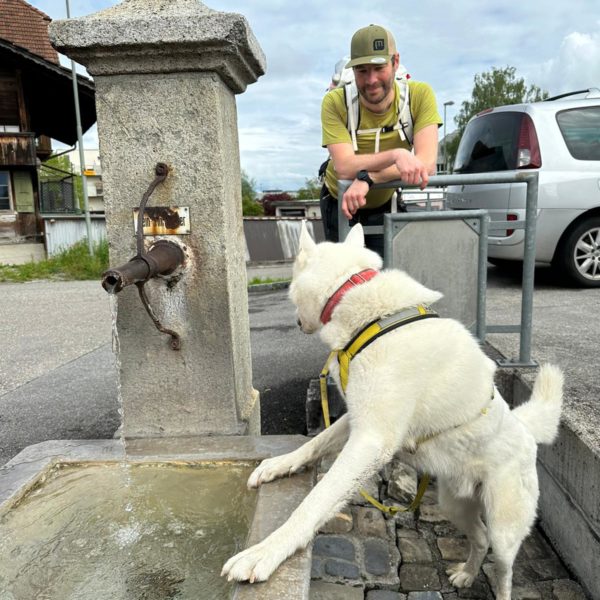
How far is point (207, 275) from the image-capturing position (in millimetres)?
2645

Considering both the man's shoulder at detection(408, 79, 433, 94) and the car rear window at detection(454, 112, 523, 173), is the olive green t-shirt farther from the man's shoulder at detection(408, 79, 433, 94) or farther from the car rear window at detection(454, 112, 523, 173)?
the car rear window at detection(454, 112, 523, 173)

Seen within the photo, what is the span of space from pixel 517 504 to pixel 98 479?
1.85 meters

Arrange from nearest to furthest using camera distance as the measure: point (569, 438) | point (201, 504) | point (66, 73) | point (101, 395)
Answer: point (201, 504) → point (569, 438) → point (101, 395) → point (66, 73)

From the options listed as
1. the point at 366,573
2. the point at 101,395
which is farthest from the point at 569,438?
the point at 101,395

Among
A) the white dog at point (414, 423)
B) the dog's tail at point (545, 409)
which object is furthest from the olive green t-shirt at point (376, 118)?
the dog's tail at point (545, 409)

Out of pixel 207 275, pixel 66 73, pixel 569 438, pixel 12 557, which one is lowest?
pixel 12 557

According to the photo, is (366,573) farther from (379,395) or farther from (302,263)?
(302,263)

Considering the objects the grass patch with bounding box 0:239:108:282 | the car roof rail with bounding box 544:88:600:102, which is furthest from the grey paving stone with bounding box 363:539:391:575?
the grass patch with bounding box 0:239:108:282

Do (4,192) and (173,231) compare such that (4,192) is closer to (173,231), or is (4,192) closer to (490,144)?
(490,144)

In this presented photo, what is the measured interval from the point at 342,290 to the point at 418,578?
1.39 meters

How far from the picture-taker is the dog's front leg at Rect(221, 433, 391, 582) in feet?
5.38

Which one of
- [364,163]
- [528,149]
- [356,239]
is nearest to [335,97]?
[364,163]

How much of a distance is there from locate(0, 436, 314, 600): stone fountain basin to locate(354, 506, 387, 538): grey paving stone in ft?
1.98

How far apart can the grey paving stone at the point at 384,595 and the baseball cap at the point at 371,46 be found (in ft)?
8.92
